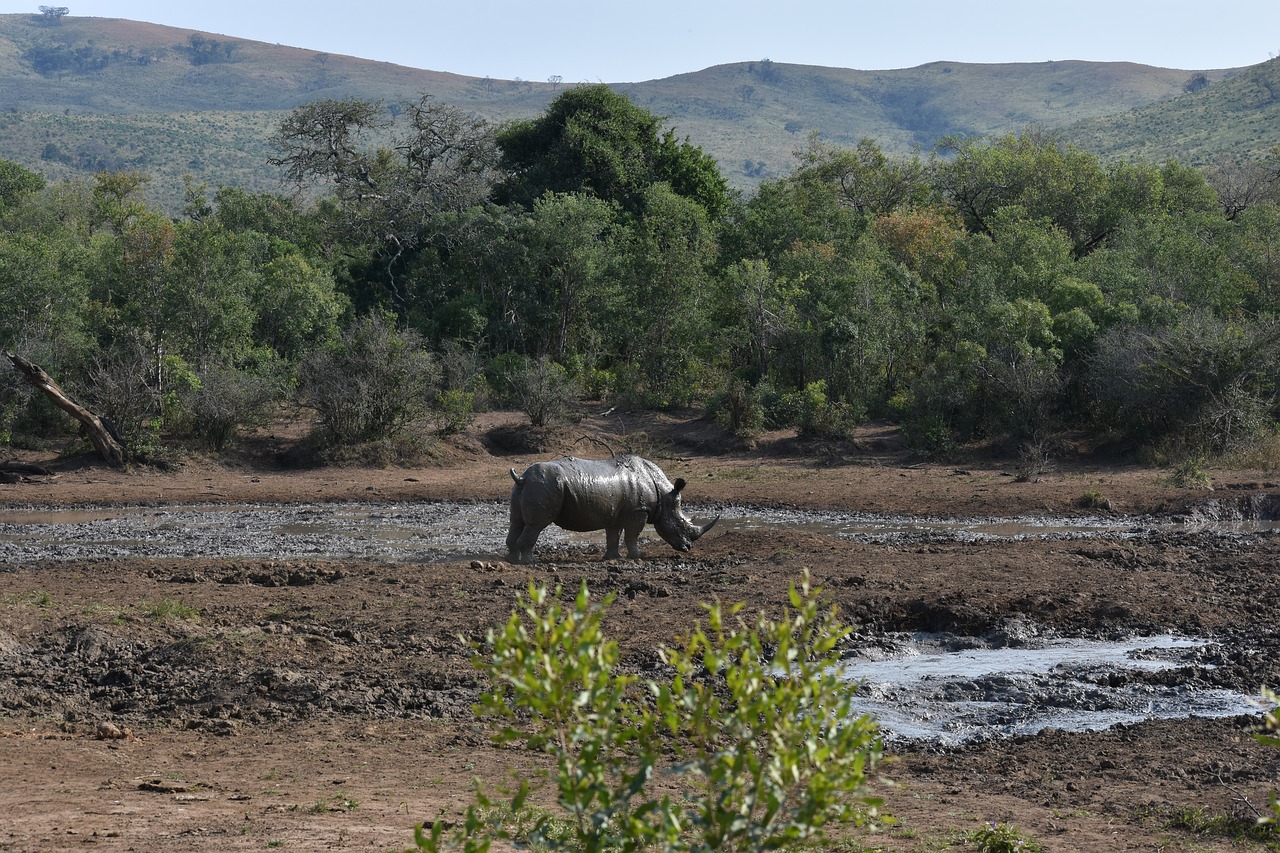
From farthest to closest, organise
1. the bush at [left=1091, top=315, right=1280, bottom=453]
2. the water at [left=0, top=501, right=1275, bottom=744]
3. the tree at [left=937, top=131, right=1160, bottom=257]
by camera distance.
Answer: the tree at [left=937, top=131, right=1160, bottom=257] → the bush at [left=1091, top=315, right=1280, bottom=453] → the water at [left=0, top=501, right=1275, bottom=744]

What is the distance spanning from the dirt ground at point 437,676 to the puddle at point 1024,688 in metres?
0.37

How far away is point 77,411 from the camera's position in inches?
955

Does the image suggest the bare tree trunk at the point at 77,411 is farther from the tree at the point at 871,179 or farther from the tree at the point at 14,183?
the tree at the point at 871,179

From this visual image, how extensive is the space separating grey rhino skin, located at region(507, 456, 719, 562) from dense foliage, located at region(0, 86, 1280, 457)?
10536mm

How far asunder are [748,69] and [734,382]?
564 ft

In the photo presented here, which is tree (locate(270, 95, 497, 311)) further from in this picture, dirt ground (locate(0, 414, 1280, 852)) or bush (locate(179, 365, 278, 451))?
dirt ground (locate(0, 414, 1280, 852))

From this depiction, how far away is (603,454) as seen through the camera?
2812 centimetres

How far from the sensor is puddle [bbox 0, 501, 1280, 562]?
57.0 feet

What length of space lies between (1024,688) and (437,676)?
4.75 metres

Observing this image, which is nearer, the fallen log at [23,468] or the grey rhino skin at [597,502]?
the grey rhino skin at [597,502]

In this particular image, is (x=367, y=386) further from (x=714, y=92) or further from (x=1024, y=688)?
(x=714, y=92)

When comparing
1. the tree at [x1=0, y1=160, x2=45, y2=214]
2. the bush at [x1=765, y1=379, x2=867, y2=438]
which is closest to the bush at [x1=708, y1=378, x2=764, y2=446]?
the bush at [x1=765, y1=379, x2=867, y2=438]

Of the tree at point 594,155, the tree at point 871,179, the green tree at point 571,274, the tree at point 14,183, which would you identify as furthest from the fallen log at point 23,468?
the tree at point 871,179

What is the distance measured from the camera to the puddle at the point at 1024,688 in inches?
376
